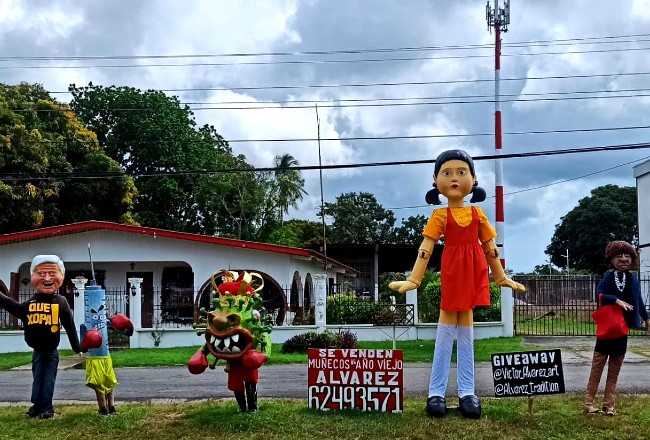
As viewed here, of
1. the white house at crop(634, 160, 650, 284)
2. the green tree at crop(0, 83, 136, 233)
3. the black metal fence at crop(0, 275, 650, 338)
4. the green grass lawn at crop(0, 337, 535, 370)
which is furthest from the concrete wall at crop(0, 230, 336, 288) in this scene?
the white house at crop(634, 160, 650, 284)

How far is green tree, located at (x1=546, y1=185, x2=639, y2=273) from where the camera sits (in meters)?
50.8

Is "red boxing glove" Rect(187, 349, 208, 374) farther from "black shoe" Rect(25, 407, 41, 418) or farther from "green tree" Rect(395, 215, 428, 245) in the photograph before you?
"green tree" Rect(395, 215, 428, 245)

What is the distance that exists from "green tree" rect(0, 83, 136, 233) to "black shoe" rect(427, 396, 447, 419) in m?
19.1

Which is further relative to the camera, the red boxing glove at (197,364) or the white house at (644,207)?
the white house at (644,207)

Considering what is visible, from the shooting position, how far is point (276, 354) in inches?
588

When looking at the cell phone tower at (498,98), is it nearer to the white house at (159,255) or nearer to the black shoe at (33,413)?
the white house at (159,255)

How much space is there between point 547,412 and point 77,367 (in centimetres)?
980

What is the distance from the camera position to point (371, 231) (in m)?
51.8

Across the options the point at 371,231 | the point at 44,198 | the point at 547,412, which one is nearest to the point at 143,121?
the point at 44,198

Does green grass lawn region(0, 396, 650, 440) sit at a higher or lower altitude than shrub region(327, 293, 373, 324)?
lower

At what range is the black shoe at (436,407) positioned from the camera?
23.4 feet

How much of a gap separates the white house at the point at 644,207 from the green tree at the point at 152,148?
19.6 meters

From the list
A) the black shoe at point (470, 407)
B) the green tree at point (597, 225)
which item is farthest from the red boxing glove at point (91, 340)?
the green tree at point (597, 225)

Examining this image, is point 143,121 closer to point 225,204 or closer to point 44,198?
point 225,204
